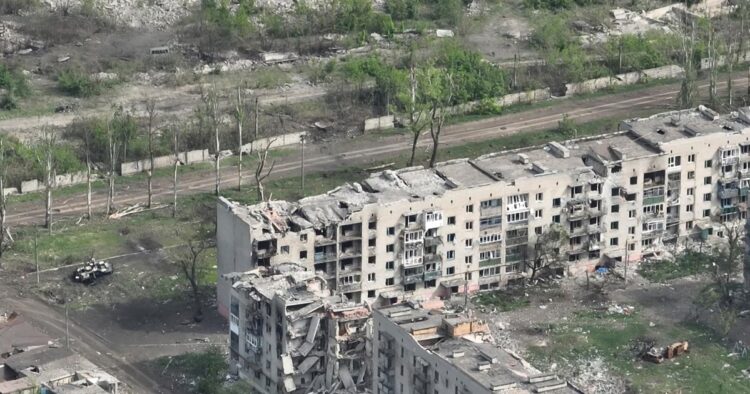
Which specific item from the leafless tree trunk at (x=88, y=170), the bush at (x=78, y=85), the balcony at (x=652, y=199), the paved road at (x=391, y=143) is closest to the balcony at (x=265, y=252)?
the leafless tree trunk at (x=88, y=170)

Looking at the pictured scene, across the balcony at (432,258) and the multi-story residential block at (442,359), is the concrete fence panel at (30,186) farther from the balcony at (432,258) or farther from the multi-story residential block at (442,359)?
the multi-story residential block at (442,359)

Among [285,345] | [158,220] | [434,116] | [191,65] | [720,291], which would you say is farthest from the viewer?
[191,65]

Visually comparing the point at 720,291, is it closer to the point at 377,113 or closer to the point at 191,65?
the point at 377,113

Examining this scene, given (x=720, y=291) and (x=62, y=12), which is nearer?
(x=720, y=291)

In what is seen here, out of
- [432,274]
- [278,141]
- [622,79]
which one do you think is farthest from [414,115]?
[432,274]

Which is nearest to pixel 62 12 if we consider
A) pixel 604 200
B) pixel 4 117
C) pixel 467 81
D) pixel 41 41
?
pixel 41 41

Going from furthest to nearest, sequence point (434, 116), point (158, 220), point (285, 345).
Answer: point (434, 116), point (158, 220), point (285, 345)
